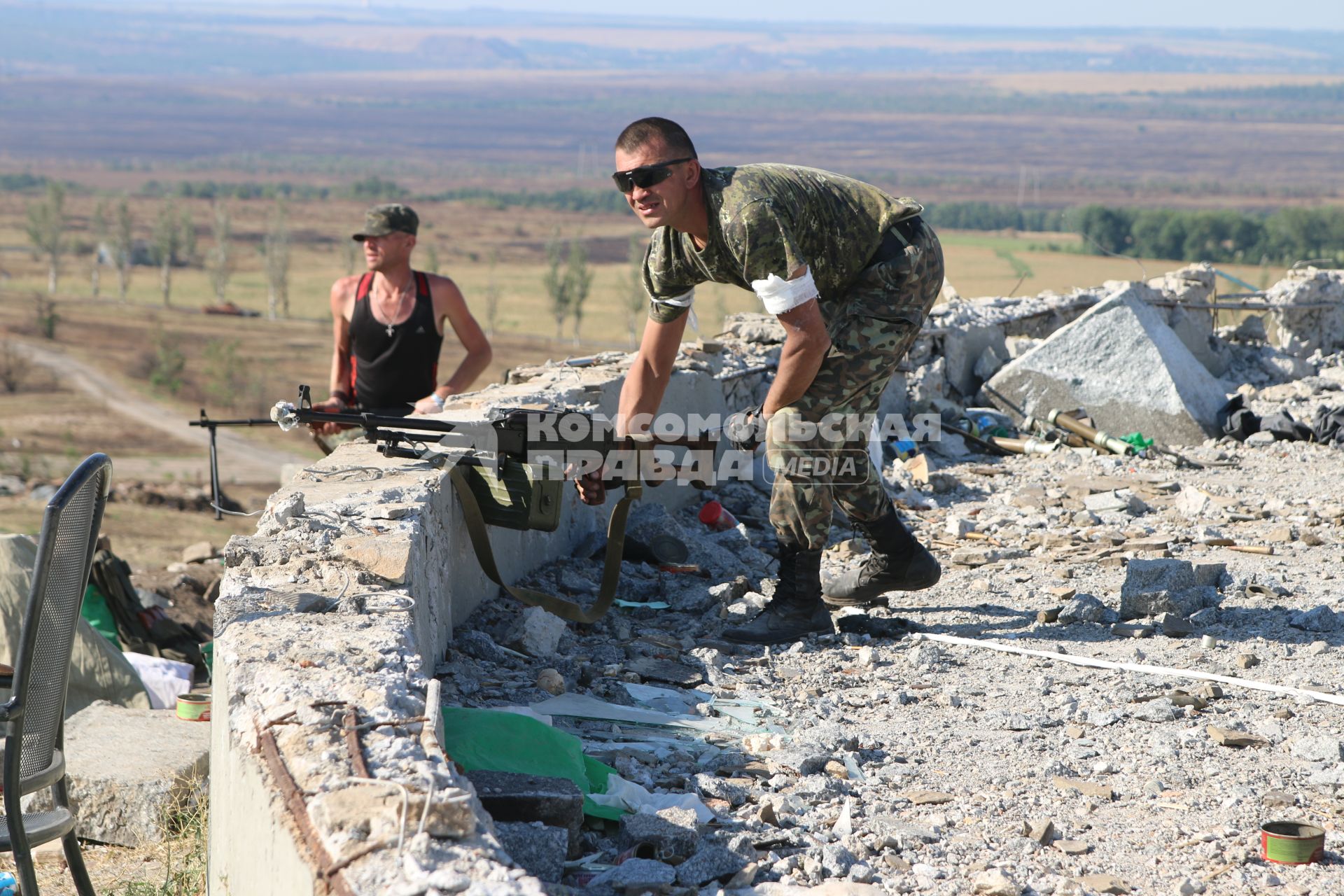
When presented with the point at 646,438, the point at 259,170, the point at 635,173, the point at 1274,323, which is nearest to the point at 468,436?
the point at 646,438

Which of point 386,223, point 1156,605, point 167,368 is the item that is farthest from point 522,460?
point 167,368

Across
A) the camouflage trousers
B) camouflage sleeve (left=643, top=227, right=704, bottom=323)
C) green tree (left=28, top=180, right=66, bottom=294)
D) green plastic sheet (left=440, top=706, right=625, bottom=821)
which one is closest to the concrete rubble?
green plastic sheet (left=440, top=706, right=625, bottom=821)

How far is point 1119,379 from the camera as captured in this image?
26.3 feet

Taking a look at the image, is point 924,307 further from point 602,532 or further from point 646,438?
point 602,532

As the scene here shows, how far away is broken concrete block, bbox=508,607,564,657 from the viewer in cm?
427

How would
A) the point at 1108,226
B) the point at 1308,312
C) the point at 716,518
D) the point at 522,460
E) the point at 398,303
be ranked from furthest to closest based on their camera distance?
1. the point at 1108,226
2. the point at 1308,312
3. the point at 716,518
4. the point at 398,303
5. the point at 522,460

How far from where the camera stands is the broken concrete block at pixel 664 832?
294 centimetres

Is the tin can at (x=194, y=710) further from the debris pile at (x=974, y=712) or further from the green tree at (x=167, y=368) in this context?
the green tree at (x=167, y=368)

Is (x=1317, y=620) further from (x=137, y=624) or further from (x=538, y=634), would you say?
(x=137, y=624)

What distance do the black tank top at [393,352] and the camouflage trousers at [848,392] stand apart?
174 cm

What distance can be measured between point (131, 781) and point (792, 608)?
2106 millimetres

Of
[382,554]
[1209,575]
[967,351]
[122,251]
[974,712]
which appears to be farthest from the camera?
[122,251]

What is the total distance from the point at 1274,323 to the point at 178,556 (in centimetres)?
1103

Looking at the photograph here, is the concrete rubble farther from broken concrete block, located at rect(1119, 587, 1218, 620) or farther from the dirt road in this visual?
the dirt road
